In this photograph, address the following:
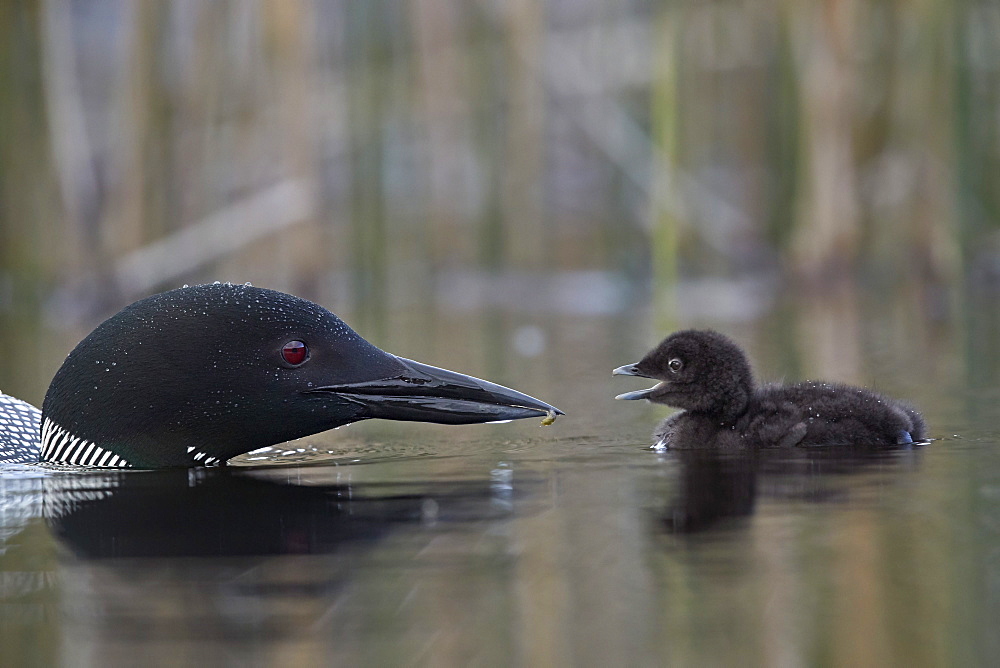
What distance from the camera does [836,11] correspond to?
26.1 ft

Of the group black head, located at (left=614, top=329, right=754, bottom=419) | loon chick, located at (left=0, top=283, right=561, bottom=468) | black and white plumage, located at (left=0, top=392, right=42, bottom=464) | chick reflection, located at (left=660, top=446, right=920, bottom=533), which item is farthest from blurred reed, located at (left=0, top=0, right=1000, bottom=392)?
loon chick, located at (left=0, top=283, right=561, bottom=468)

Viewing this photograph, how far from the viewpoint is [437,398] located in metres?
3.60

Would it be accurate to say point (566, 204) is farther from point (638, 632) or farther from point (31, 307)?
point (638, 632)

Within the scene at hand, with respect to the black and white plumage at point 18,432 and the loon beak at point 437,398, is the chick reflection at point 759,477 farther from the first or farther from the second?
the black and white plumage at point 18,432

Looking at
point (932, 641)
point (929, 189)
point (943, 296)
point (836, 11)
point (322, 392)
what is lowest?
point (932, 641)

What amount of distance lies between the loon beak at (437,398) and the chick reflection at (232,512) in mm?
245

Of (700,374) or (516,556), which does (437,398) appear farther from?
(516,556)

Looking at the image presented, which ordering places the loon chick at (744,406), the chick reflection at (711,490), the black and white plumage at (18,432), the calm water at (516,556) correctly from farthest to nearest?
the black and white plumage at (18,432) < the loon chick at (744,406) < the chick reflection at (711,490) < the calm water at (516,556)

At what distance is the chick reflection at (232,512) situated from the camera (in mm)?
2773

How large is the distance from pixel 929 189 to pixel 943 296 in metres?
0.63

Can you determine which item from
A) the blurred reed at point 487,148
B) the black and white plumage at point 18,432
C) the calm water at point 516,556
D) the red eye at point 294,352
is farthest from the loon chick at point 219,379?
the blurred reed at point 487,148

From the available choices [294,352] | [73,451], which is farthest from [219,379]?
[73,451]

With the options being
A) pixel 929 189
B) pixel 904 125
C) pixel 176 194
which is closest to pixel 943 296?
pixel 929 189

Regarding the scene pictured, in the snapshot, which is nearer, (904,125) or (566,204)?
(904,125)
